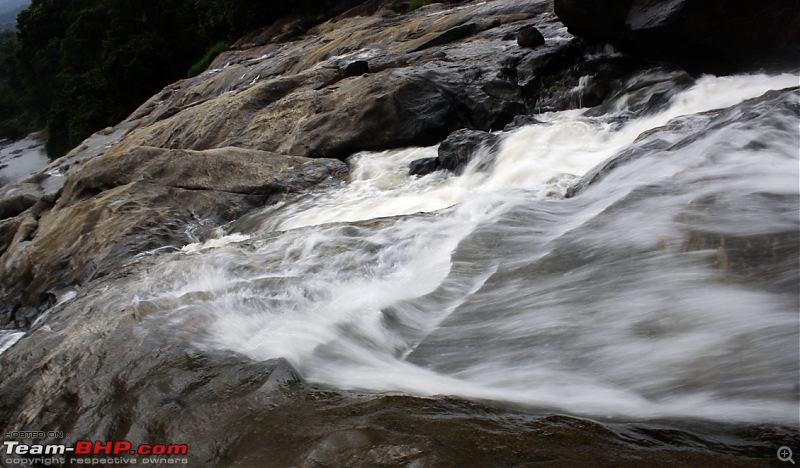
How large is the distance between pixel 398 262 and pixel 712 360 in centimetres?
230

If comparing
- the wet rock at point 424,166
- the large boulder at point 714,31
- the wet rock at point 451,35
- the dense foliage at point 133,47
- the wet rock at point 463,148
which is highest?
the dense foliage at point 133,47

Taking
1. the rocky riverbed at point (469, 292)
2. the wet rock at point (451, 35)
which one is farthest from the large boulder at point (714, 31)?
the wet rock at point (451, 35)

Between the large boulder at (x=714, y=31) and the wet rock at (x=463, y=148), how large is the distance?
209cm

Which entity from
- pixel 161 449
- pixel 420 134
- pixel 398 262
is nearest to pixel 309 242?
pixel 398 262

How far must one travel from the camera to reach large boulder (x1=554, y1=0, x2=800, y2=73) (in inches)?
251

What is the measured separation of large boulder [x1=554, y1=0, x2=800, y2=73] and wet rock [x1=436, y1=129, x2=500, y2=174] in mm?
2087

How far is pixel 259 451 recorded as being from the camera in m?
2.83

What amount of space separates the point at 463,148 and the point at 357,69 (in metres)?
4.35

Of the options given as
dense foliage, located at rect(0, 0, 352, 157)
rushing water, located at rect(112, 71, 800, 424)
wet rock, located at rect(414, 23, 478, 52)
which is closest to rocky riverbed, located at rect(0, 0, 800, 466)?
rushing water, located at rect(112, 71, 800, 424)

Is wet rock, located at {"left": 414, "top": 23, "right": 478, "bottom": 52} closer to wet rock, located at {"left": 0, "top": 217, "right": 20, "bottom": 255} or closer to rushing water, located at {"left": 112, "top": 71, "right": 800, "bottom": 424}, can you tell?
rushing water, located at {"left": 112, "top": 71, "right": 800, "bottom": 424}

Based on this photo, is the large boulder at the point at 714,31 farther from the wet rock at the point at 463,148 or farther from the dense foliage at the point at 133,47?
the dense foliage at the point at 133,47

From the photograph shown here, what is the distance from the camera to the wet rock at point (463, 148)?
741cm

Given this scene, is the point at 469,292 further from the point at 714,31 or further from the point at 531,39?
the point at 531,39

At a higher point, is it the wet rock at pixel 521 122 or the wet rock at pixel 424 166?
the wet rock at pixel 521 122
